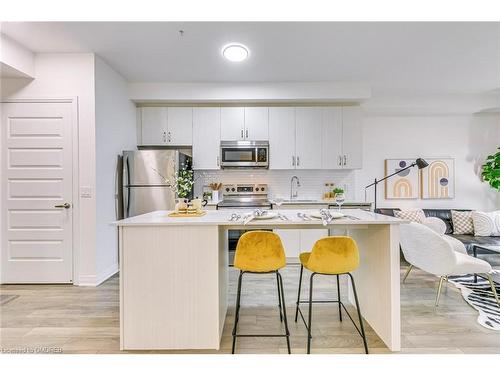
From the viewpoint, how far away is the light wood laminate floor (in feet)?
6.59

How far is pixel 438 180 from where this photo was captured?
16.5ft

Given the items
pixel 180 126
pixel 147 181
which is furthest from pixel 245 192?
pixel 147 181

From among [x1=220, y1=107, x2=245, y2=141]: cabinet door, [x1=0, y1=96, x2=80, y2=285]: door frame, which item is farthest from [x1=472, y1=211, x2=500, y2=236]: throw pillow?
[x1=0, y1=96, x2=80, y2=285]: door frame

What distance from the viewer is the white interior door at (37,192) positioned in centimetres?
327

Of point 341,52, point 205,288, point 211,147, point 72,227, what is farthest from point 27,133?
point 341,52

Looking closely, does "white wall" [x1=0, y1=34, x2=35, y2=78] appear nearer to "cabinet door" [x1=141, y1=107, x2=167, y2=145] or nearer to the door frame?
the door frame

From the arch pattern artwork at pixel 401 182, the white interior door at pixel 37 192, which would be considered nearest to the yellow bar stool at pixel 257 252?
the white interior door at pixel 37 192

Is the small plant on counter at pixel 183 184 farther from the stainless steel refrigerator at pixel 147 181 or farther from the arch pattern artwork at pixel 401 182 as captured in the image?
the arch pattern artwork at pixel 401 182

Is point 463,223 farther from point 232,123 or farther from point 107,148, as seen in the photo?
point 107,148

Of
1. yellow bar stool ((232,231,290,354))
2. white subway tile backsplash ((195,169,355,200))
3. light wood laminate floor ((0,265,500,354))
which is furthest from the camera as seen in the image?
white subway tile backsplash ((195,169,355,200))

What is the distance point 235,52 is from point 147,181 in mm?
2030

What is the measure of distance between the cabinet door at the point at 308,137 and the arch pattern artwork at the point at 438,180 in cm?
217

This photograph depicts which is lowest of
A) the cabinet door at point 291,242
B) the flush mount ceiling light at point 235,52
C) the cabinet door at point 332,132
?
the cabinet door at point 291,242

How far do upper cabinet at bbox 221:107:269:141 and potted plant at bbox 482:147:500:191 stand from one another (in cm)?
385
